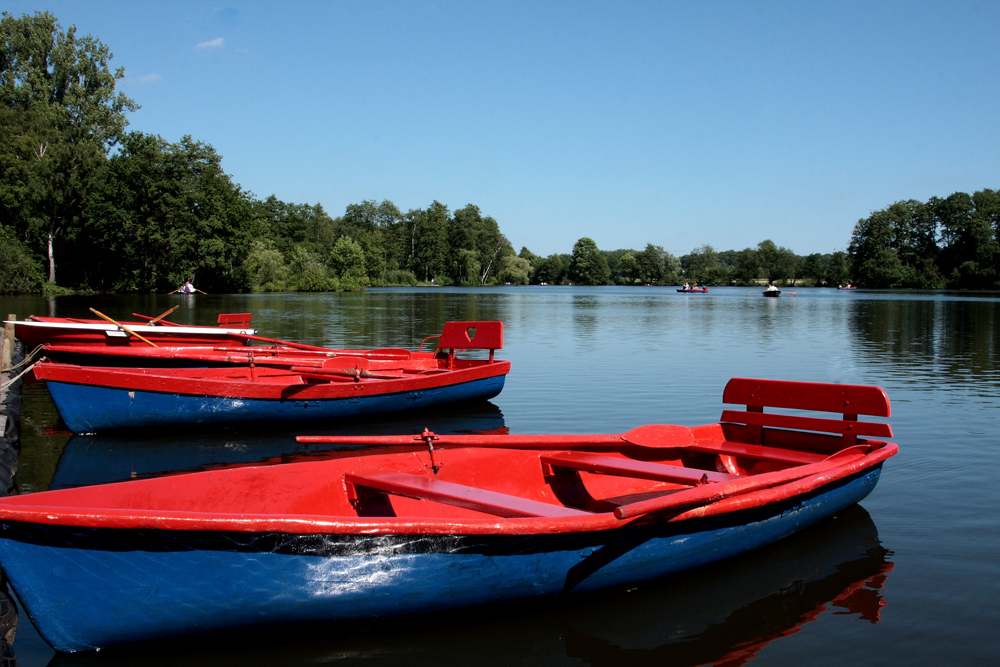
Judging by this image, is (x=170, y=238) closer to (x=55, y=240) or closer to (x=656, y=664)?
(x=55, y=240)

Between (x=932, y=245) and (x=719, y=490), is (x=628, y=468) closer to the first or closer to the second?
(x=719, y=490)

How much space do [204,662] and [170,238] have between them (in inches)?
2441

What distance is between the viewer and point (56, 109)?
5375 cm

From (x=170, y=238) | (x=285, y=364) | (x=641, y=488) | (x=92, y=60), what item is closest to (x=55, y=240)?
(x=170, y=238)

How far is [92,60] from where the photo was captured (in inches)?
2232

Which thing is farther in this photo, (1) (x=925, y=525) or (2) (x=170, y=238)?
(2) (x=170, y=238)

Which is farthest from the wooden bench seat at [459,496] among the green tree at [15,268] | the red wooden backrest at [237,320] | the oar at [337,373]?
the green tree at [15,268]

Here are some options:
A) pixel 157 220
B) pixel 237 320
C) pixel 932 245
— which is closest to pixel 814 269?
pixel 932 245

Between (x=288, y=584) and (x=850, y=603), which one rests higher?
(x=288, y=584)

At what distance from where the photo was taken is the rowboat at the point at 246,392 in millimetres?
8969

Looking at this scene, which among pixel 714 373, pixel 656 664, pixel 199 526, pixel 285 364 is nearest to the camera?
pixel 199 526

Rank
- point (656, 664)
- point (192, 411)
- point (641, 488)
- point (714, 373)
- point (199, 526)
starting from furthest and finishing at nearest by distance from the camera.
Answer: point (714, 373) → point (192, 411) → point (641, 488) → point (656, 664) → point (199, 526)

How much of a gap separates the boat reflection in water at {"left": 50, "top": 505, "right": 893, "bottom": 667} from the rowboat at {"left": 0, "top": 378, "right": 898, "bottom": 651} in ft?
0.69

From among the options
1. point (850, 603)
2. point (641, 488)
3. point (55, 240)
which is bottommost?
point (850, 603)
